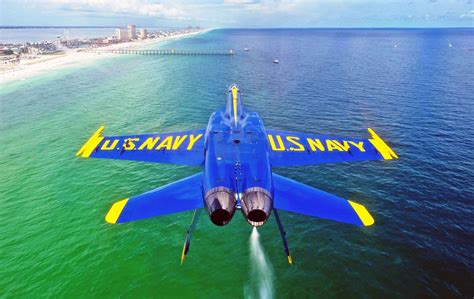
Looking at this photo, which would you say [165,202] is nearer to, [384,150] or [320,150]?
[320,150]

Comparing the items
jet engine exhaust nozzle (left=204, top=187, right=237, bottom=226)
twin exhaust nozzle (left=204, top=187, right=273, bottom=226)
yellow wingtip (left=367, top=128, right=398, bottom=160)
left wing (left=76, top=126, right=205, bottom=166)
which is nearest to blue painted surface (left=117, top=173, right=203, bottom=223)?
jet engine exhaust nozzle (left=204, top=187, right=237, bottom=226)

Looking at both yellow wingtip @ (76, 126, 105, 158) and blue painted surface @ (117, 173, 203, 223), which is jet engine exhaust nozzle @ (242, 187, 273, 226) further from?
yellow wingtip @ (76, 126, 105, 158)

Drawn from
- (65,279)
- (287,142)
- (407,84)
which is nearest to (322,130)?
(287,142)

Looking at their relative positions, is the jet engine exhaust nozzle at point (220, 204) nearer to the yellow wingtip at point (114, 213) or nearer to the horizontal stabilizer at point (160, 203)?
the horizontal stabilizer at point (160, 203)

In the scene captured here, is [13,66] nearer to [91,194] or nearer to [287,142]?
[91,194]

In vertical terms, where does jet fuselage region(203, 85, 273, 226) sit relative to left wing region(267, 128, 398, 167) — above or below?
above

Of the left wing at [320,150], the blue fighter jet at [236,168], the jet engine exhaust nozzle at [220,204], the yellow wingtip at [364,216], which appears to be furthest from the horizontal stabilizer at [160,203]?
the yellow wingtip at [364,216]
